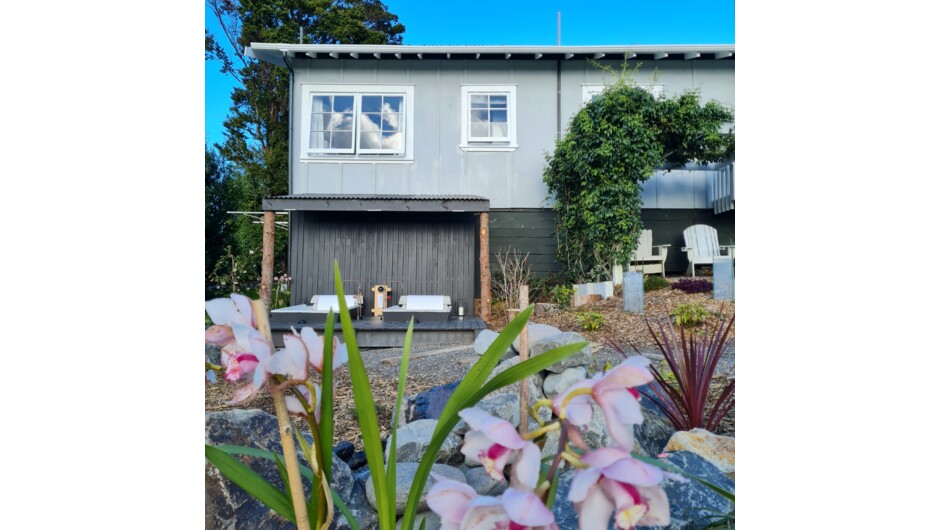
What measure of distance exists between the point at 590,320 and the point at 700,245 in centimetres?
45

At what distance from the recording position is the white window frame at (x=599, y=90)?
7.70ft

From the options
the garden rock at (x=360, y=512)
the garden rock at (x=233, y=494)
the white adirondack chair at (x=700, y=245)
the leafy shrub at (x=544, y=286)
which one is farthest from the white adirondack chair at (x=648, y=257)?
the garden rock at (x=233, y=494)

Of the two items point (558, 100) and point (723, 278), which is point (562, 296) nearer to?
point (723, 278)

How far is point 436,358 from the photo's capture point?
72.6 inches

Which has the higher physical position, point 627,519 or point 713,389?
point 627,519

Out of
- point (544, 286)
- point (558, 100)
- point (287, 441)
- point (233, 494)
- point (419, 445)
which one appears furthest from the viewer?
point (558, 100)

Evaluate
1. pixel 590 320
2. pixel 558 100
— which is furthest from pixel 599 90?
pixel 590 320

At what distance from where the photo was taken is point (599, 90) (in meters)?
2.71

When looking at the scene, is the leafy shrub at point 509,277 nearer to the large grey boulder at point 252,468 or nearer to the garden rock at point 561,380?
the garden rock at point 561,380
